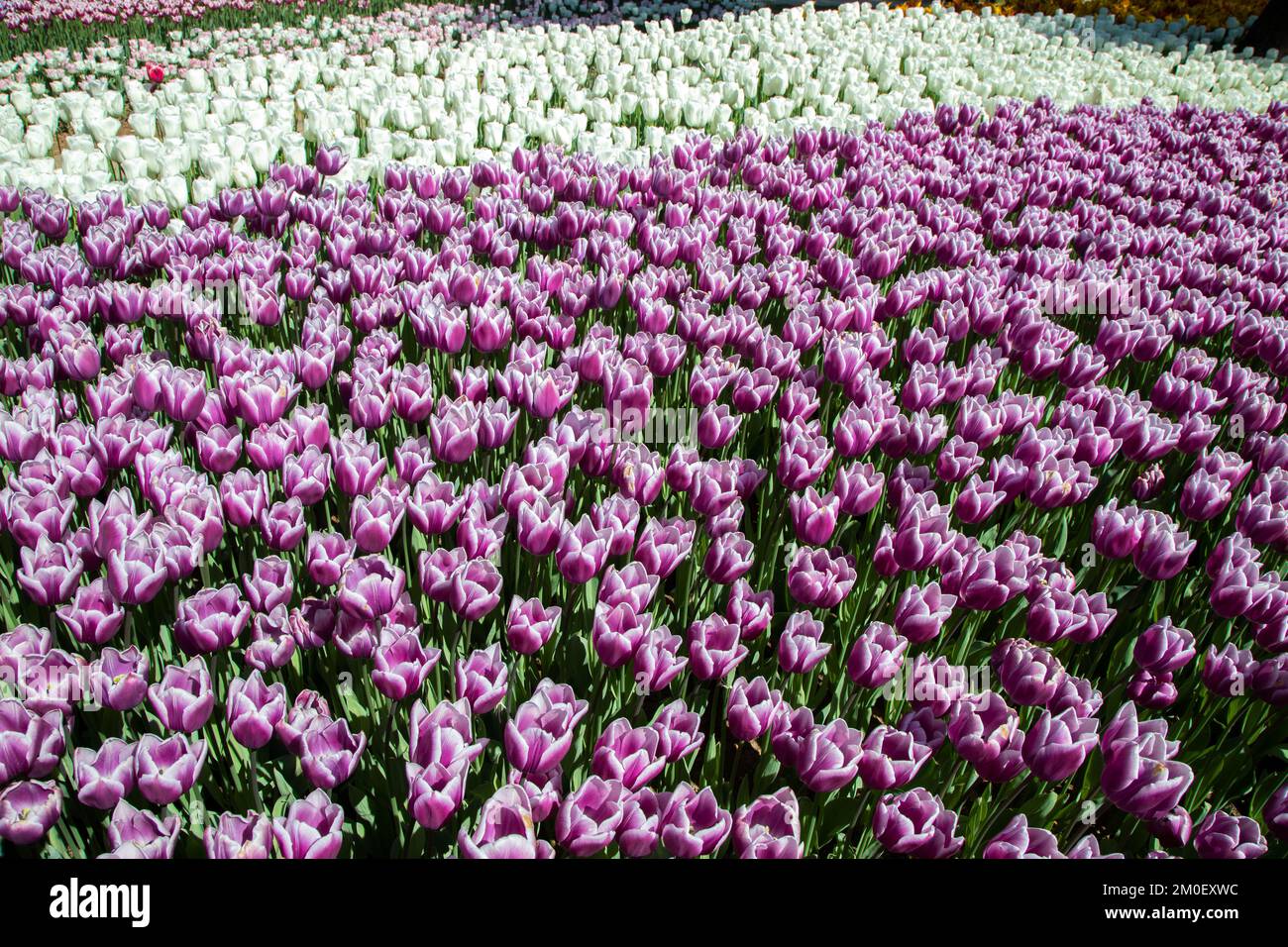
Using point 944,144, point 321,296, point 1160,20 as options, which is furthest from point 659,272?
point 1160,20

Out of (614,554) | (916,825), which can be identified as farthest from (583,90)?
(916,825)

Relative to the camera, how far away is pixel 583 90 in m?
8.58

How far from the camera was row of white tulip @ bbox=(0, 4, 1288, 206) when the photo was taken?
5883 millimetres

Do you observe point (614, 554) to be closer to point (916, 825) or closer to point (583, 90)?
point (916, 825)

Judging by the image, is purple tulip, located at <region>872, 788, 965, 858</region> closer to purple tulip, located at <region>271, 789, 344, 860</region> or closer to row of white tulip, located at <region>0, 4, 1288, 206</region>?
purple tulip, located at <region>271, 789, 344, 860</region>

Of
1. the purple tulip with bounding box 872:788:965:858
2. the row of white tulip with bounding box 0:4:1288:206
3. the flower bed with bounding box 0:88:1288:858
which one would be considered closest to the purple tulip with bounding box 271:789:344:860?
the flower bed with bounding box 0:88:1288:858

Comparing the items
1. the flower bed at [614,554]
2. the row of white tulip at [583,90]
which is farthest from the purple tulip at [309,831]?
the row of white tulip at [583,90]

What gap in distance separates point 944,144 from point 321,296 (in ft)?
18.6

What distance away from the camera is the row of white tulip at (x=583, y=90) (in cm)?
588
